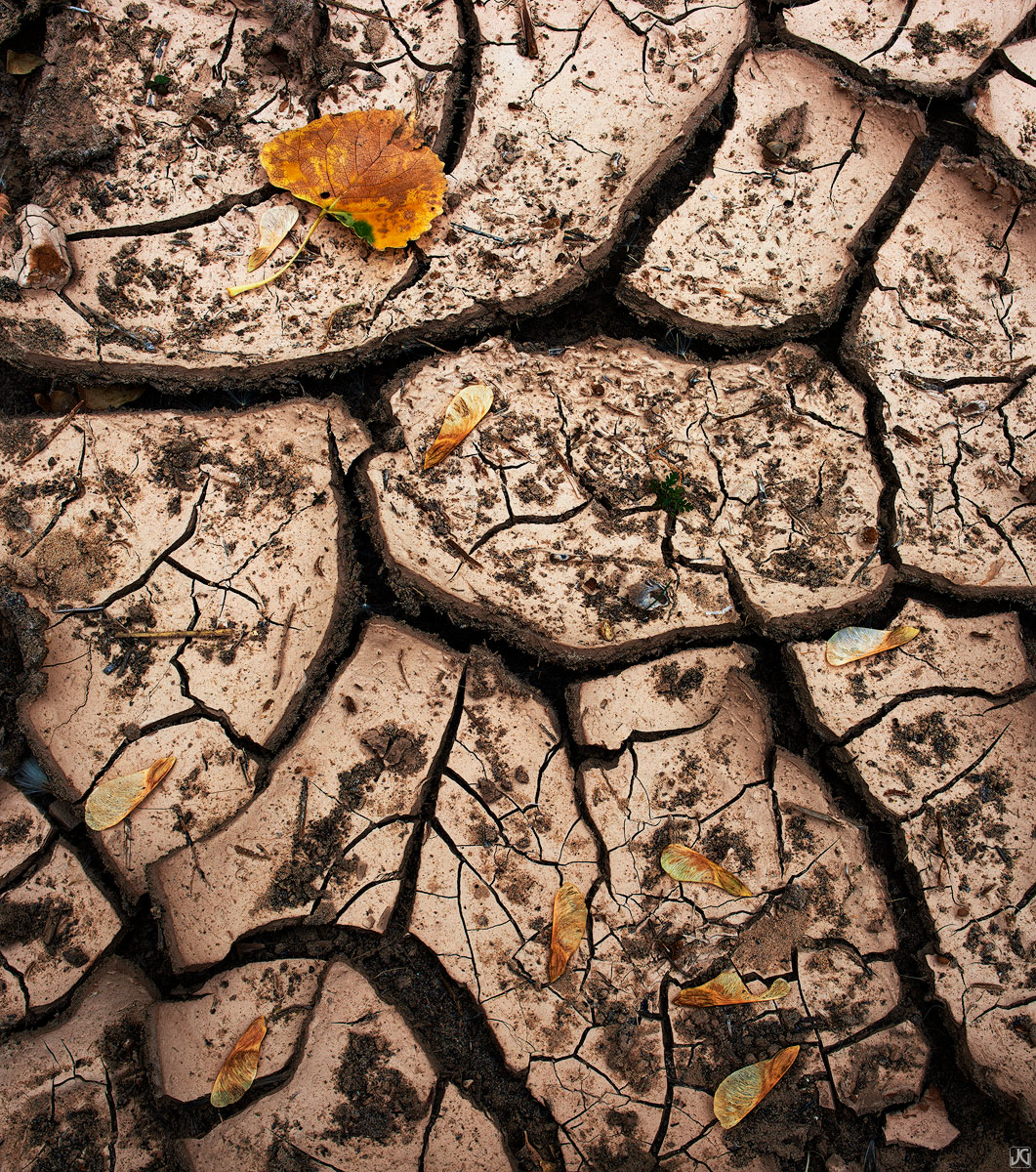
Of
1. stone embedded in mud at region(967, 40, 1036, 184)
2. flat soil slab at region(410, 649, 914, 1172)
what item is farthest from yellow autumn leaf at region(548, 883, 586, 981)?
stone embedded in mud at region(967, 40, 1036, 184)

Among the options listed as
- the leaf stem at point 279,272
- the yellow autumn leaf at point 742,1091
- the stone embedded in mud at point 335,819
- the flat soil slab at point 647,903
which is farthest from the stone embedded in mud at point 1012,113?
the yellow autumn leaf at point 742,1091

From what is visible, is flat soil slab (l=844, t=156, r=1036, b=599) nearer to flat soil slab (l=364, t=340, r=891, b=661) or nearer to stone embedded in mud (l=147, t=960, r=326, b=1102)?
flat soil slab (l=364, t=340, r=891, b=661)

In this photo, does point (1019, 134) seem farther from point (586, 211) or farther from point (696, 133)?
point (586, 211)

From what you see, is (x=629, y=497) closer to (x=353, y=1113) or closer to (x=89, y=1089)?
(x=353, y=1113)

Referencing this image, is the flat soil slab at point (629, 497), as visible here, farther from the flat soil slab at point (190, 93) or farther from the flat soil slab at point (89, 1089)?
the flat soil slab at point (89, 1089)

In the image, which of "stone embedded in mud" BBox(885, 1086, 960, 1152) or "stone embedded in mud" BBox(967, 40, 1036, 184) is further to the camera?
"stone embedded in mud" BBox(967, 40, 1036, 184)

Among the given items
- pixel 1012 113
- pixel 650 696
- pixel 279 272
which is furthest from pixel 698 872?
pixel 1012 113
